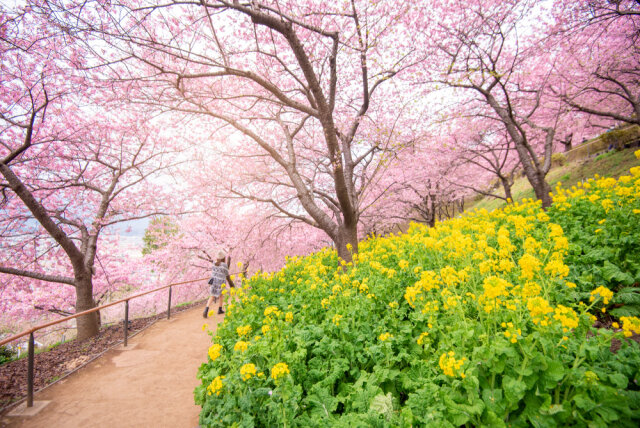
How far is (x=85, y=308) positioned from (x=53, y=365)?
307 cm

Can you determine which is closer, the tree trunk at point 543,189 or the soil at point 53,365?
the soil at point 53,365

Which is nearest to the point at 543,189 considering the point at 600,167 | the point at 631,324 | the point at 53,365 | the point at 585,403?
the point at 631,324

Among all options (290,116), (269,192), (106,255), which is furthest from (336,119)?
(106,255)

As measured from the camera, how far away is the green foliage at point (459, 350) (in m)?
1.64

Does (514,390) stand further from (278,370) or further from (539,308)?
(278,370)

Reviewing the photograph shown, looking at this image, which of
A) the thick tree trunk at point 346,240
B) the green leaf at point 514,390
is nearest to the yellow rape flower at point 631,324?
the green leaf at point 514,390

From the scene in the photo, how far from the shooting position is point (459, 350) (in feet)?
6.79

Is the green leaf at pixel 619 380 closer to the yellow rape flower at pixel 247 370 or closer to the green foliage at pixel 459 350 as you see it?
the green foliage at pixel 459 350

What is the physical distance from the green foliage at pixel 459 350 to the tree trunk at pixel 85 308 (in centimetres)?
775

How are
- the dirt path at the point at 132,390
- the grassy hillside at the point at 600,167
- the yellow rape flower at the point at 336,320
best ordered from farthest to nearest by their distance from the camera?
the grassy hillside at the point at 600,167
the dirt path at the point at 132,390
the yellow rape flower at the point at 336,320

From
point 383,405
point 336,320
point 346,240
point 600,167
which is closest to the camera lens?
point 383,405

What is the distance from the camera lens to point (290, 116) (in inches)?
444

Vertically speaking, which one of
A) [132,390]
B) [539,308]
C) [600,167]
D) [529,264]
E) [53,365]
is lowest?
[132,390]

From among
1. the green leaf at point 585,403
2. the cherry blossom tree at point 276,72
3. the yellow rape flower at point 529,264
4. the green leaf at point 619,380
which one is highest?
the cherry blossom tree at point 276,72
